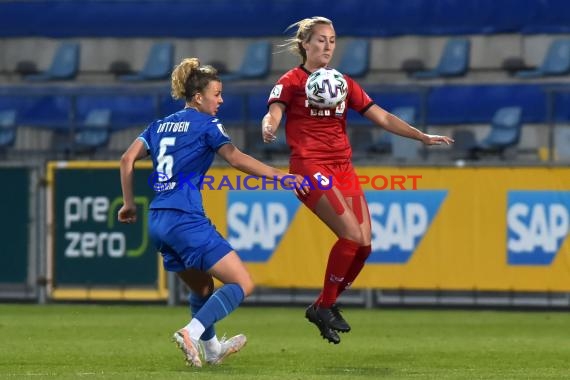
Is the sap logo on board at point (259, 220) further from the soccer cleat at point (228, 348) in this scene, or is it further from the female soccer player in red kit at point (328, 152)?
the soccer cleat at point (228, 348)

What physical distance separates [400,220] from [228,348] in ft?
18.9

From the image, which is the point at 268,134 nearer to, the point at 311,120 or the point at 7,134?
the point at 311,120

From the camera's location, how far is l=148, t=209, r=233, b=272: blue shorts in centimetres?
908

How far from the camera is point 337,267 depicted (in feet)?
33.6

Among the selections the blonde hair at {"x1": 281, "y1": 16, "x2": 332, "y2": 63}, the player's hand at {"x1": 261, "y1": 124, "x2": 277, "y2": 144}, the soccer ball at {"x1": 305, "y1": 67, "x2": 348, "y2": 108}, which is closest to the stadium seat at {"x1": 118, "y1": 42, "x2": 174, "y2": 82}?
the blonde hair at {"x1": 281, "y1": 16, "x2": 332, "y2": 63}

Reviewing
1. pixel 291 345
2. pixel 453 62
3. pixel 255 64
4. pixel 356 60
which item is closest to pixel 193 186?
pixel 291 345

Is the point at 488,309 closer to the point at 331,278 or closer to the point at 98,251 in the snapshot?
the point at 98,251

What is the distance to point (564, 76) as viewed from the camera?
70.9 ft

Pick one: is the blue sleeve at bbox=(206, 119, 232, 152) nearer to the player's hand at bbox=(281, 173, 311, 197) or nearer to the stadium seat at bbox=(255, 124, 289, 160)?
the player's hand at bbox=(281, 173, 311, 197)

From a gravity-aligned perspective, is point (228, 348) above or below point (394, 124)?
below

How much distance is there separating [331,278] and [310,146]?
0.90 m

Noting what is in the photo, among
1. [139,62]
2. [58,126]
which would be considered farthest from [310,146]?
[139,62]

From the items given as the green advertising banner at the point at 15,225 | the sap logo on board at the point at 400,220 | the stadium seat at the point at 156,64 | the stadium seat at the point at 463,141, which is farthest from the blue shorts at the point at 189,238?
the stadium seat at the point at 156,64

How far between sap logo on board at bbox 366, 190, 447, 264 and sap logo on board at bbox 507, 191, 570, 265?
0.76 m
